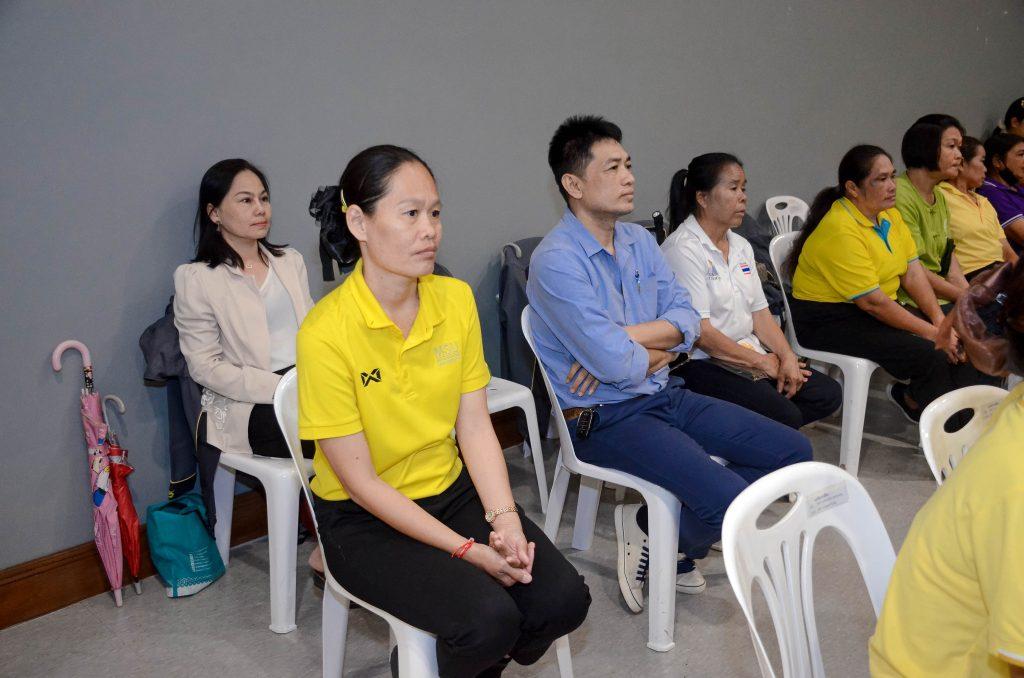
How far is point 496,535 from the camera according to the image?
5.78 ft

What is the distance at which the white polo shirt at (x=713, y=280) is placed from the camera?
2969 mm

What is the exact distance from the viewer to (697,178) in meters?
3.03

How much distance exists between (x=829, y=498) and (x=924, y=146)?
303cm

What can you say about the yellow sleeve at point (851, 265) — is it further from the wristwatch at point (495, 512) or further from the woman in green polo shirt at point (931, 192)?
the wristwatch at point (495, 512)

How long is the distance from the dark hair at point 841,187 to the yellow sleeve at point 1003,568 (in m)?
2.69

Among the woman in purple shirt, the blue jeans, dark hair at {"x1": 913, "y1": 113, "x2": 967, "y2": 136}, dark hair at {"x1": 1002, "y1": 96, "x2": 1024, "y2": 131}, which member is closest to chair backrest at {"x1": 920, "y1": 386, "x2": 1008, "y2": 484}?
the blue jeans

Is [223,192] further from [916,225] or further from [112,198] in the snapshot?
[916,225]

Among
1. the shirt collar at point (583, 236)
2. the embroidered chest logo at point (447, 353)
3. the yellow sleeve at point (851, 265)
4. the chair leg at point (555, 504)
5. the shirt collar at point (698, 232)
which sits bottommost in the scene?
the chair leg at point (555, 504)

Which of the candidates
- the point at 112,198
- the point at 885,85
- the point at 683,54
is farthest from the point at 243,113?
the point at 885,85

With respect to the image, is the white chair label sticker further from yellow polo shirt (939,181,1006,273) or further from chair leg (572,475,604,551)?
yellow polo shirt (939,181,1006,273)

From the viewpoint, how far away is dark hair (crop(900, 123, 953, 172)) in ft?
12.8

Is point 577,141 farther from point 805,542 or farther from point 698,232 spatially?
point 805,542

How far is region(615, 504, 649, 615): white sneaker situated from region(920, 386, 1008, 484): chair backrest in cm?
98

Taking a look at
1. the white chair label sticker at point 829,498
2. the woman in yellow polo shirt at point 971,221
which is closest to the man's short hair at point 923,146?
the woman in yellow polo shirt at point 971,221
